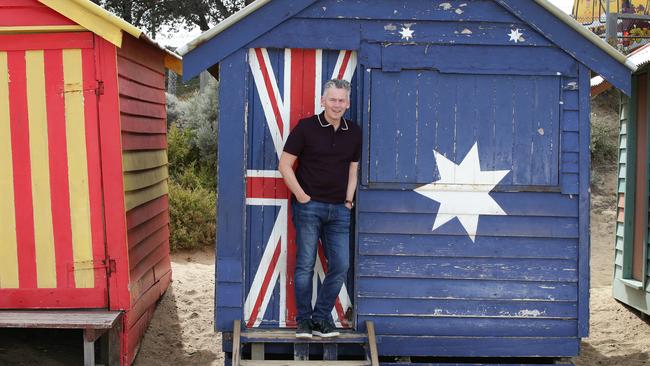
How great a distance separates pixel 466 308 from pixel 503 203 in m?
0.87

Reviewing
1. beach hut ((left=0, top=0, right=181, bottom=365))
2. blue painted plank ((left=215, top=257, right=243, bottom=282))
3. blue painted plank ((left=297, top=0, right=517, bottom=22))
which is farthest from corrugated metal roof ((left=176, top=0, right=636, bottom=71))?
blue painted plank ((left=215, top=257, right=243, bottom=282))

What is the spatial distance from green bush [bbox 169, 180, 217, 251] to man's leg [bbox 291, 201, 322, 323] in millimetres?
6218

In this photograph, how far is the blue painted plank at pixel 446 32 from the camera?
19.4ft

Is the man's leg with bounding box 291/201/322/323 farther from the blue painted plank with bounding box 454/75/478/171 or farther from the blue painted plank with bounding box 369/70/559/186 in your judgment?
the blue painted plank with bounding box 454/75/478/171

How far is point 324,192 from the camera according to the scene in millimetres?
5656

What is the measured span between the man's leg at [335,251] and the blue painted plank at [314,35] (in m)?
1.24

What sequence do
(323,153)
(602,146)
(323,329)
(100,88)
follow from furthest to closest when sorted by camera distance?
1. (602,146)
2. (100,88)
3. (323,329)
4. (323,153)

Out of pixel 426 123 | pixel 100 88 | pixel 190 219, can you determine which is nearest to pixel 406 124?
pixel 426 123

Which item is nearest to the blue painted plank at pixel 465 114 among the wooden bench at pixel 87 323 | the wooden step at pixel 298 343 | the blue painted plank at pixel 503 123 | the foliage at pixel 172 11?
the blue painted plank at pixel 503 123

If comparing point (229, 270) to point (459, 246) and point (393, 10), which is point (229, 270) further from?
point (393, 10)

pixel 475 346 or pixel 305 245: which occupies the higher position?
pixel 305 245

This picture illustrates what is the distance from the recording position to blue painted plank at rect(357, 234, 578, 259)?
19.8ft

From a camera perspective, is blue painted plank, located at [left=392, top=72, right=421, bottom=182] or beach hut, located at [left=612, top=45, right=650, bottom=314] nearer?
blue painted plank, located at [left=392, top=72, right=421, bottom=182]

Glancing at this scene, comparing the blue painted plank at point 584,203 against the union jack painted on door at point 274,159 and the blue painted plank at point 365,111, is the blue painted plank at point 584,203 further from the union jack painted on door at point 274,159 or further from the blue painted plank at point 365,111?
the union jack painted on door at point 274,159
